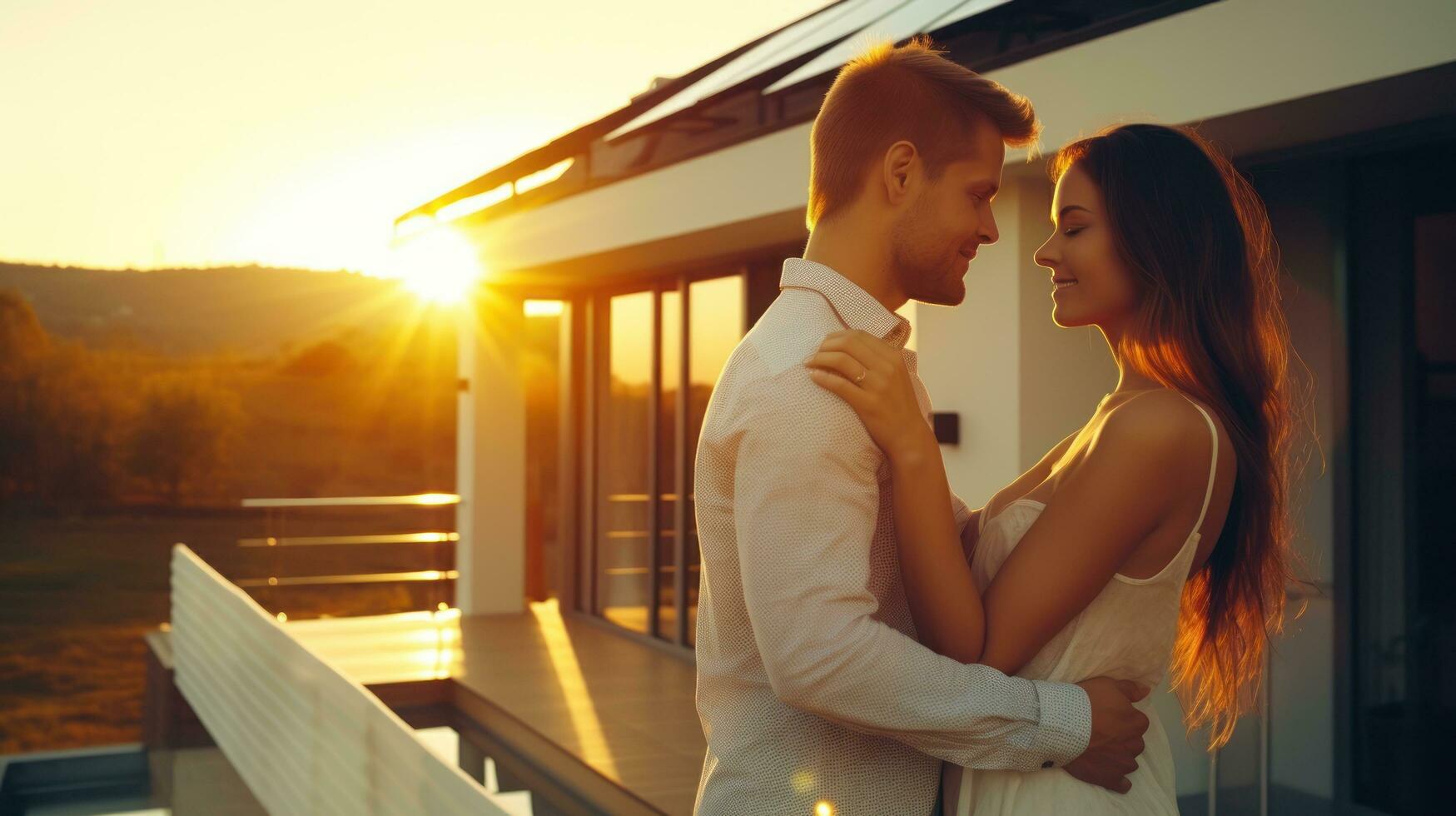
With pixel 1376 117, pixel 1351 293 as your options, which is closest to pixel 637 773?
pixel 1351 293

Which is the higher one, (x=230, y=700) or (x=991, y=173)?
(x=991, y=173)


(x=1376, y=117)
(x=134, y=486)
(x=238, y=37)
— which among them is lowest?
(x=134, y=486)

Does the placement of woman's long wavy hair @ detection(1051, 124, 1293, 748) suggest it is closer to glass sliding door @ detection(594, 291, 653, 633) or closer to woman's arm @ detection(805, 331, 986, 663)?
woman's arm @ detection(805, 331, 986, 663)

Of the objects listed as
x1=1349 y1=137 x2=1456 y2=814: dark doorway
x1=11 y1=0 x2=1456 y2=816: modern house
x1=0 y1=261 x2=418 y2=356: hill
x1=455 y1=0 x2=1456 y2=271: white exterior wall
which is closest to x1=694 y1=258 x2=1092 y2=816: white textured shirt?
x1=455 y1=0 x2=1456 y2=271: white exterior wall

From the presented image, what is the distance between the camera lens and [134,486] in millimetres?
39969

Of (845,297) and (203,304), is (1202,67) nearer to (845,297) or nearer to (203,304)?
(845,297)

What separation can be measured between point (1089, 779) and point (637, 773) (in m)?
4.38

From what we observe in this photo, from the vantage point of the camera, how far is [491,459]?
11.1m

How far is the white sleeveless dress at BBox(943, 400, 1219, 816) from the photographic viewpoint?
152 centimetres

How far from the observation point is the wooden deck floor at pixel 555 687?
584cm

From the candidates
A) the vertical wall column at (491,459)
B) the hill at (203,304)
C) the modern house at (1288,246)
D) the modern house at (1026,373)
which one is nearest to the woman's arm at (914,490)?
the modern house at (1026,373)

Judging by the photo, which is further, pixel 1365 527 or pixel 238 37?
pixel 238 37

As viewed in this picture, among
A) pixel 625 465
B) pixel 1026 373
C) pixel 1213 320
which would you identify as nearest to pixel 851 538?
pixel 1213 320

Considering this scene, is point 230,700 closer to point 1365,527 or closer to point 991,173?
point 1365,527
